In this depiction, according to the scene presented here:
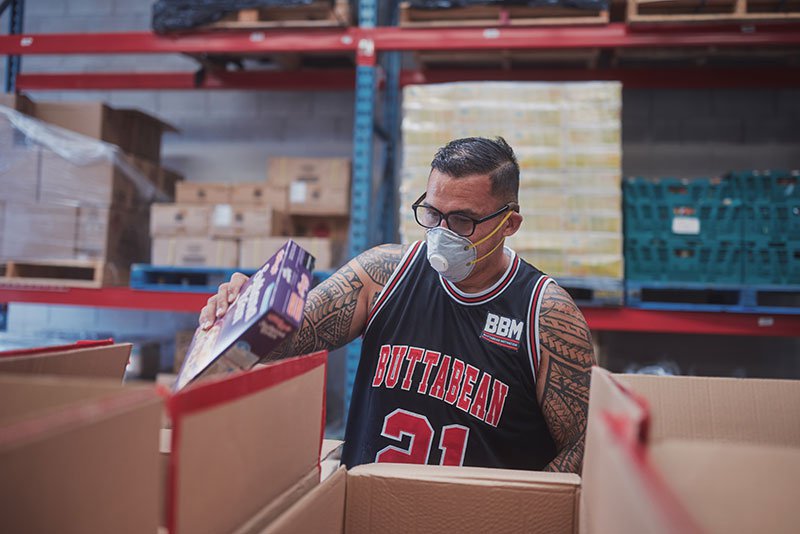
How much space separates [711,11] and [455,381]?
3503mm

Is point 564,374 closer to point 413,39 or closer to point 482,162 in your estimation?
point 482,162

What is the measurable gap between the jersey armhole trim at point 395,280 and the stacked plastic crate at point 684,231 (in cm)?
239

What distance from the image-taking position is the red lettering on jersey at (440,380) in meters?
1.75

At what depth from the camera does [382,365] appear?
184 centimetres

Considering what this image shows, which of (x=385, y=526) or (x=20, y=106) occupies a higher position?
(x=20, y=106)

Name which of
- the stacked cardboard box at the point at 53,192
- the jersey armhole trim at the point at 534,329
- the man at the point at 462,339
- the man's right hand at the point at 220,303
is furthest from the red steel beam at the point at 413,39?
the man's right hand at the point at 220,303

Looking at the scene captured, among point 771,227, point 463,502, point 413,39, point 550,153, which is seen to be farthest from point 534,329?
point 771,227

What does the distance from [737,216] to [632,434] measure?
4.02 metres

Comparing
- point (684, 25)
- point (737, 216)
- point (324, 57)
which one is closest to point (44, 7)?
point (324, 57)

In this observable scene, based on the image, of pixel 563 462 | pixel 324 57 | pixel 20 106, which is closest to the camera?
pixel 563 462

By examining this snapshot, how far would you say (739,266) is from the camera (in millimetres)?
3887

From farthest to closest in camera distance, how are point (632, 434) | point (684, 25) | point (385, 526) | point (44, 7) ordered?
point (44, 7) < point (684, 25) < point (385, 526) < point (632, 434)

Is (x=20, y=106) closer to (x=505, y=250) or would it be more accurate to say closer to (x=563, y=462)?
(x=505, y=250)

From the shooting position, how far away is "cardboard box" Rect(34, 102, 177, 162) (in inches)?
184
